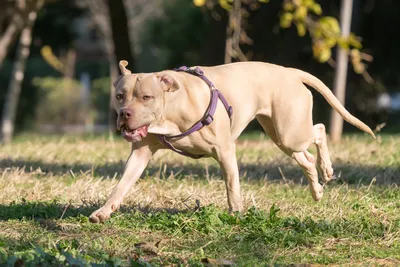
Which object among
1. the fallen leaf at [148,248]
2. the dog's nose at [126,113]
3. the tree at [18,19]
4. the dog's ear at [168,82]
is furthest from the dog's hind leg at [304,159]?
the tree at [18,19]

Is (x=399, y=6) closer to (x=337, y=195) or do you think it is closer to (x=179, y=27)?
(x=179, y=27)

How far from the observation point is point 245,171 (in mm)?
8227

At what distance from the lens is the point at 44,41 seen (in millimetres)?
21688

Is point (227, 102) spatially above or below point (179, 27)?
above

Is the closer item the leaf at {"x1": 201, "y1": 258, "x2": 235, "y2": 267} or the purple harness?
the leaf at {"x1": 201, "y1": 258, "x2": 235, "y2": 267}

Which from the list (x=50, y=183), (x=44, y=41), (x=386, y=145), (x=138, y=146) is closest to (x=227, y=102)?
(x=138, y=146)

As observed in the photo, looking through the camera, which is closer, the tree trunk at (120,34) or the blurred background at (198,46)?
the blurred background at (198,46)

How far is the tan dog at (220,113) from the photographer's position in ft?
17.0

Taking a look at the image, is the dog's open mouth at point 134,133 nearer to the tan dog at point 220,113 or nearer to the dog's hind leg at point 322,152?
the tan dog at point 220,113

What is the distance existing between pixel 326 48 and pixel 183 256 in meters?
6.23

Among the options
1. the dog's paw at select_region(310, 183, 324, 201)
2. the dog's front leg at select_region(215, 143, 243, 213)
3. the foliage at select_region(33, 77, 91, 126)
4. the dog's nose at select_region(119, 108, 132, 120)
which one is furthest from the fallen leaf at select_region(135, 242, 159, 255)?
the foliage at select_region(33, 77, 91, 126)

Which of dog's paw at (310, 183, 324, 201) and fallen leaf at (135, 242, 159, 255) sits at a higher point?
fallen leaf at (135, 242, 159, 255)

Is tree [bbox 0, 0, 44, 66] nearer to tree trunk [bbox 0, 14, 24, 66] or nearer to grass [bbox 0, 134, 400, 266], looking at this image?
tree trunk [bbox 0, 14, 24, 66]

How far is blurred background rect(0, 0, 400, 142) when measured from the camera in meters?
14.2
